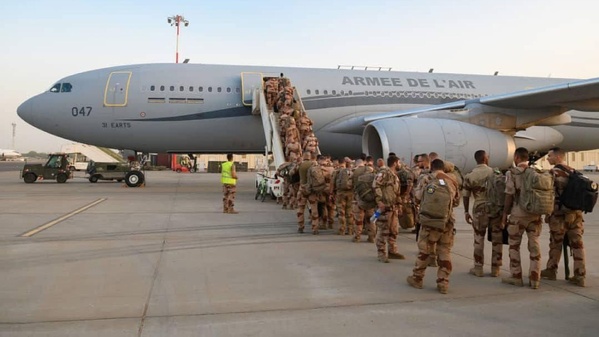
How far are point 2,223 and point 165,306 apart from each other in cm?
661

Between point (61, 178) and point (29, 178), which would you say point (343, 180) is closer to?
point (61, 178)

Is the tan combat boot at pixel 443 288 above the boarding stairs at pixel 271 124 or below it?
below

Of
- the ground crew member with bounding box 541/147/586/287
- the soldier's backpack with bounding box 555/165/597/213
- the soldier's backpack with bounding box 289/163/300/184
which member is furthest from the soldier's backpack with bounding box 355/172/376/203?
the soldier's backpack with bounding box 555/165/597/213

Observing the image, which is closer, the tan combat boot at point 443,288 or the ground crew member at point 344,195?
the tan combat boot at point 443,288

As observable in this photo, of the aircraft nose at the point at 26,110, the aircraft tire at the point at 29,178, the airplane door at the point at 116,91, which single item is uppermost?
the airplane door at the point at 116,91

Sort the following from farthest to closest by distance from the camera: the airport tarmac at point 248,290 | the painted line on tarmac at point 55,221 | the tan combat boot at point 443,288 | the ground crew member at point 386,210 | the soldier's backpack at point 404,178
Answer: the painted line on tarmac at point 55,221 → the soldier's backpack at point 404,178 → the ground crew member at point 386,210 → the tan combat boot at point 443,288 → the airport tarmac at point 248,290

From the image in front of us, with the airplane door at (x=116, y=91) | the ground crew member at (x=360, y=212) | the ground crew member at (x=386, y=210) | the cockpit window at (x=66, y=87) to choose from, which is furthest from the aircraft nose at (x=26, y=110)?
the ground crew member at (x=386, y=210)

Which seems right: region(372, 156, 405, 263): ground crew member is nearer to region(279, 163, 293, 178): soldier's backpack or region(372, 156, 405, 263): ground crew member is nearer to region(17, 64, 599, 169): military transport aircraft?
region(279, 163, 293, 178): soldier's backpack

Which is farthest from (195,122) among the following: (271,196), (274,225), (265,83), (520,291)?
(520,291)

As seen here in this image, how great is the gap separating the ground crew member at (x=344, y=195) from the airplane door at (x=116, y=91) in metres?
9.73

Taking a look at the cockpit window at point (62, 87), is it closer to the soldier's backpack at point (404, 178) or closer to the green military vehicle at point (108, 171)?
the green military vehicle at point (108, 171)

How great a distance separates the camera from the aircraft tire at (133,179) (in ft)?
63.4

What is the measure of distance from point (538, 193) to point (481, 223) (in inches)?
36.1

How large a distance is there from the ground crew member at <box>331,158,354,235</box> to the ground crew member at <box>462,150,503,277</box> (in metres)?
2.61
